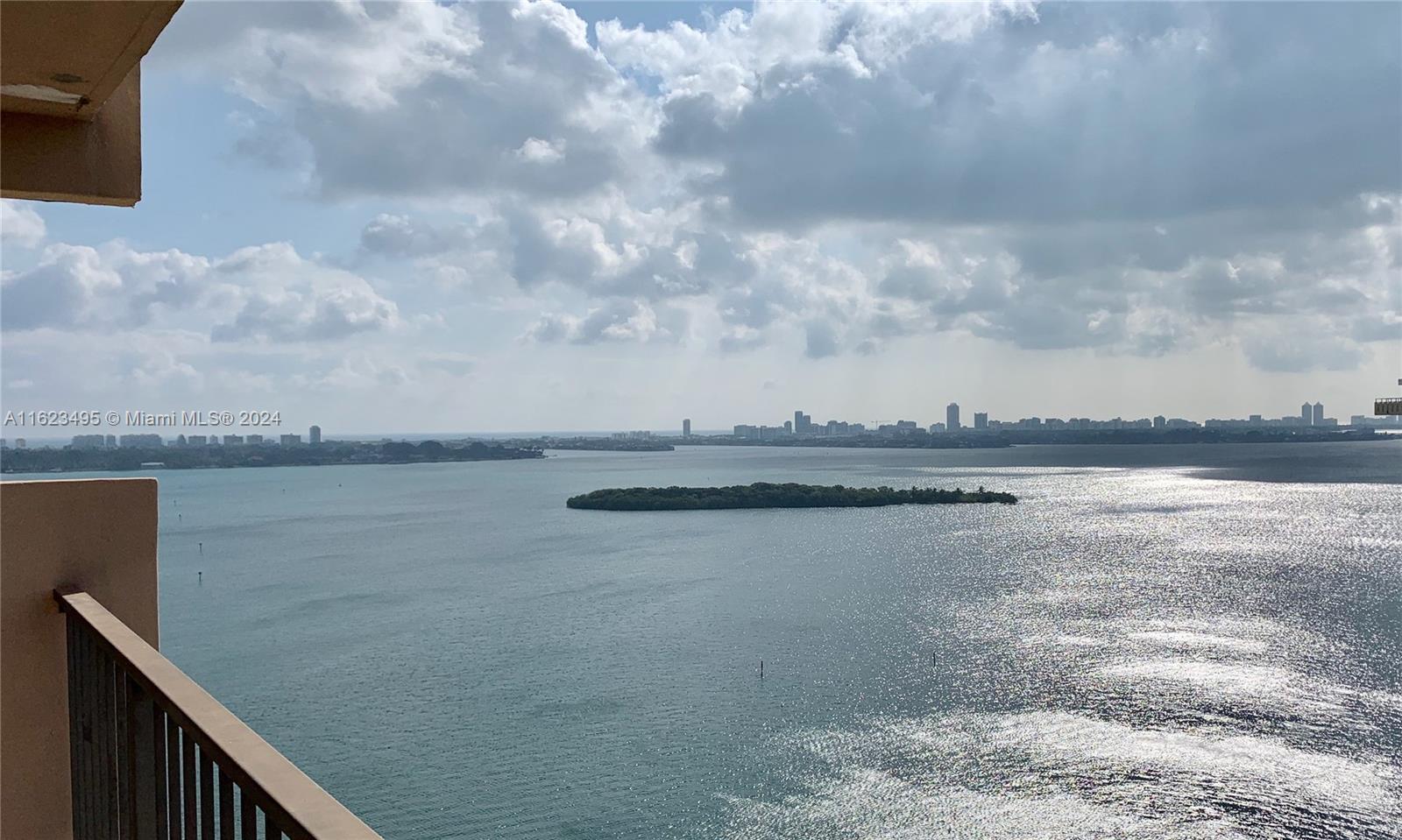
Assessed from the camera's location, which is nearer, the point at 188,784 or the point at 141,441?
the point at 188,784

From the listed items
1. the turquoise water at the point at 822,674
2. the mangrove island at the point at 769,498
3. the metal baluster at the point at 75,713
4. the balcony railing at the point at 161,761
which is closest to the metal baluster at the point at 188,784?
the balcony railing at the point at 161,761

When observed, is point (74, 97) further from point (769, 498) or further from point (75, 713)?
point (769, 498)

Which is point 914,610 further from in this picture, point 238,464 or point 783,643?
point 238,464

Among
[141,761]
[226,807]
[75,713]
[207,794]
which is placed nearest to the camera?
[226,807]

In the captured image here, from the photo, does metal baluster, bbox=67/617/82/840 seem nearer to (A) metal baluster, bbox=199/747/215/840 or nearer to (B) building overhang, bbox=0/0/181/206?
(A) metal baluster, bbox=199/747/215/840

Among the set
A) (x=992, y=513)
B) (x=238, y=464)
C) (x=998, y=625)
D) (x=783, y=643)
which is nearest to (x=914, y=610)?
(x=998, y=625)

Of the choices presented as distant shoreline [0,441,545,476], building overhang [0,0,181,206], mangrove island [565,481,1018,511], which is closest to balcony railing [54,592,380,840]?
building overhang [0,0,181,206]

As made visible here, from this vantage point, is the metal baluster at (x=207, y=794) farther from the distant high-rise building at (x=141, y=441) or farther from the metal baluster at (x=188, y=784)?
the distant high-rise building at (x=141, y=441)

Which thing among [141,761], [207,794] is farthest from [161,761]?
[207,794]
